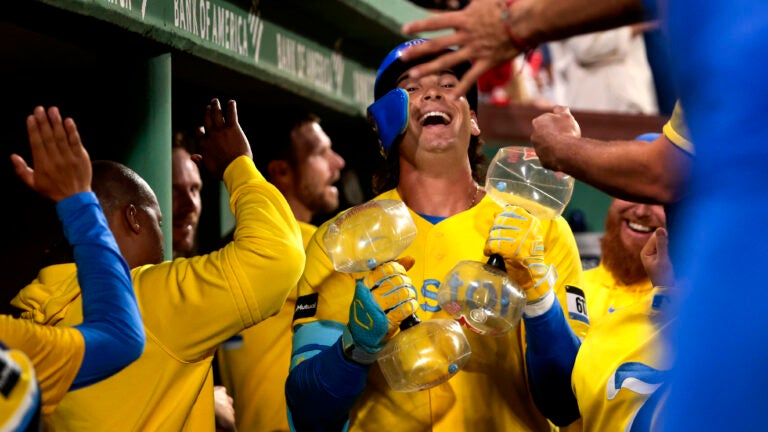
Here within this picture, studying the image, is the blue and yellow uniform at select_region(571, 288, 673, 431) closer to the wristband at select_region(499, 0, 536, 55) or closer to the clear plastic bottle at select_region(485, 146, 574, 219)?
the clear plastic bottle at select_region(485, 146, 574, 219)

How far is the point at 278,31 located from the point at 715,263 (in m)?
3.39

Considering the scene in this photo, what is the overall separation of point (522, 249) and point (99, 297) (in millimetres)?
1128

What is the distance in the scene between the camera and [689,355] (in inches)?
65.0

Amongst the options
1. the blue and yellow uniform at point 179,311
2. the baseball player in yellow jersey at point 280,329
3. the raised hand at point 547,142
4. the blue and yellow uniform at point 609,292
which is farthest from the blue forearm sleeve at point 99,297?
the blue and yellow uniform at point 609,292

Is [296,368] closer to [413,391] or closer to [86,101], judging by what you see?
[413,391]

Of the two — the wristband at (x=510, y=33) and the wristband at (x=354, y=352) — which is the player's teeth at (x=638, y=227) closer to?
the wristband at (x=354, y=352)

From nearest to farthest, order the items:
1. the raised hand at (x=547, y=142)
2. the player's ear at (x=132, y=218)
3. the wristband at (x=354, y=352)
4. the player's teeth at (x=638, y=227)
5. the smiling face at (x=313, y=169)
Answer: the raised hand at (x=547, y=142) → the wristband at (x=354, y=352) → the player's ear at (x=132, y=218) → the player's teeth at (x=638, y=227) → the smiling face at (x=313, y=169)

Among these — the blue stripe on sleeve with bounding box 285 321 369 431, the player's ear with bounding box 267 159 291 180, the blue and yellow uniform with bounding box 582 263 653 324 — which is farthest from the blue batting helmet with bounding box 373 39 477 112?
the player's ear with bounding box 267 159 291 180

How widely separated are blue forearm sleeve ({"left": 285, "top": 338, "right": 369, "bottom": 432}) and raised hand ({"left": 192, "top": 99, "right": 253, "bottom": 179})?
628mm

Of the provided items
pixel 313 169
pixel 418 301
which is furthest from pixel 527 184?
pixel 313 169

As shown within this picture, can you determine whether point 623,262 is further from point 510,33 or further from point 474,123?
point 510,33

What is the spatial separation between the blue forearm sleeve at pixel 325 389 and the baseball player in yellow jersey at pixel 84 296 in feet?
2.20

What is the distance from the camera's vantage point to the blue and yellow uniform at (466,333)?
3232 mm

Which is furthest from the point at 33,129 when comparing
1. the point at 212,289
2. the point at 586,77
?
the point at 586,77
